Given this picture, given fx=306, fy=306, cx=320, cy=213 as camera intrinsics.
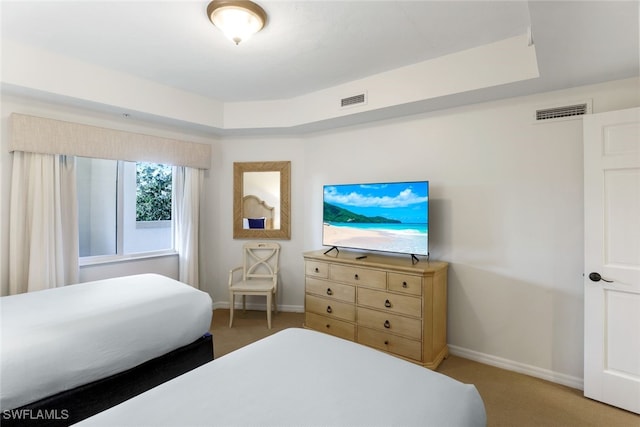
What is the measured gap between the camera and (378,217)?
123 inches

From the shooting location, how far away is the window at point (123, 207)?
3.31 metres

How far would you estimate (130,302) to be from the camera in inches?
87.0

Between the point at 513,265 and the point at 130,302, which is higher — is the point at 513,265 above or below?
above

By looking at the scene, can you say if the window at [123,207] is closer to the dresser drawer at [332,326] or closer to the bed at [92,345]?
the bed at [92,345]

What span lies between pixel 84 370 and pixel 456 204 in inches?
123

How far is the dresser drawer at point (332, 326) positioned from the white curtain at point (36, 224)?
2.46 metres

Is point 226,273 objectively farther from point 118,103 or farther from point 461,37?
point 461,37

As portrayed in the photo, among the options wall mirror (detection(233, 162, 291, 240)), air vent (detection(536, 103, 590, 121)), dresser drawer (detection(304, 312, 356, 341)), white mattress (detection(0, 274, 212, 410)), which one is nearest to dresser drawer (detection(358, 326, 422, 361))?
dresser drawer (detection(304, 312, 356, 341))

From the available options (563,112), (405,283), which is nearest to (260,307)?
(405,283)

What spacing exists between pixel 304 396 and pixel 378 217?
7.10 ft

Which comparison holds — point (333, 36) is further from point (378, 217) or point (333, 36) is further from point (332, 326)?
point (332, 326)

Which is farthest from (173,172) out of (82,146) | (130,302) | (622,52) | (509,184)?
(622,52)

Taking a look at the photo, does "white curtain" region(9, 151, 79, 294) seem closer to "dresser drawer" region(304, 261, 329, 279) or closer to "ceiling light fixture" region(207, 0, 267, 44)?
"ceiling light fixture" region(207, 0, 267, 44)

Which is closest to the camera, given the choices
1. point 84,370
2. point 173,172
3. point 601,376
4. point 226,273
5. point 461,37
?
point 84,370
